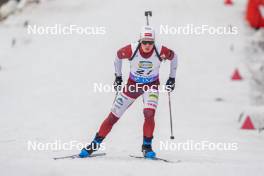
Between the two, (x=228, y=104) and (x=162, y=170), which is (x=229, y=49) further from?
(x=162, y=170)

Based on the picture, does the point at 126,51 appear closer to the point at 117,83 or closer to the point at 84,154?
the point at 117,83

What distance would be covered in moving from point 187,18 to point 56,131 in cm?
1315

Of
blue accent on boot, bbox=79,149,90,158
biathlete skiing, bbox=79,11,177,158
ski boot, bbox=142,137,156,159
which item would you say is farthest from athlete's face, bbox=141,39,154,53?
blue accent on boot, bbox=79,149,90,158

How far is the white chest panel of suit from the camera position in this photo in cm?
1018

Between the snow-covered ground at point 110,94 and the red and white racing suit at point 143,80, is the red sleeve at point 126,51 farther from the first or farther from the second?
the snow-covered ground at point 110,94

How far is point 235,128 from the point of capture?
16297 mm

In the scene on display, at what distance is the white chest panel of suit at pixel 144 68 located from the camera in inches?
401

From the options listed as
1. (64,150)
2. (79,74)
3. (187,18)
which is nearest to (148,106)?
(64,150)

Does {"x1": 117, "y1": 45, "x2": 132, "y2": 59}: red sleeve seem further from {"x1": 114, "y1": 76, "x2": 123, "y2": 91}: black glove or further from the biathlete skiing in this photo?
{"x1": 114, "y1": 76, "x2": 123, "y2": 91}: black glove

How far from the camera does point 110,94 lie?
2008 cm

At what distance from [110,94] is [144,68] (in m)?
9.93

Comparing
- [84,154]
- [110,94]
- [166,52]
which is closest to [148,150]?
[84,154]

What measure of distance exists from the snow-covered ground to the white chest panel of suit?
57.5 inches

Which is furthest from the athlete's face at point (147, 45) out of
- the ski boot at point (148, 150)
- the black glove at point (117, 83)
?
the ski boot at point (148, 150)
